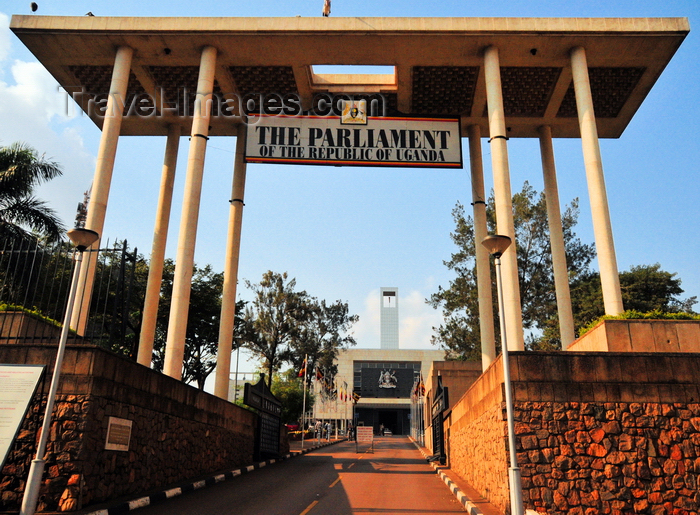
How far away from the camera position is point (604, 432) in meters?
9.01

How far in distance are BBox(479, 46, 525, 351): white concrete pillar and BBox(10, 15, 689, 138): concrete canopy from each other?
117cm

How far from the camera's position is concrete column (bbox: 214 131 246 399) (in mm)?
19616

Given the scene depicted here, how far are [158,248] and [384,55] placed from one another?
10.4 metres

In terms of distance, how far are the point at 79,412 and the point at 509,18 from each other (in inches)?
617

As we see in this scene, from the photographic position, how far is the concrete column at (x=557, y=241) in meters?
18.4

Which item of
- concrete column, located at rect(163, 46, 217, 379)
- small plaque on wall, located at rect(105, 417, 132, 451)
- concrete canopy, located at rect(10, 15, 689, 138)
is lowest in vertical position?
small plaque on wall, located at rect(105, 417, 132, 451)

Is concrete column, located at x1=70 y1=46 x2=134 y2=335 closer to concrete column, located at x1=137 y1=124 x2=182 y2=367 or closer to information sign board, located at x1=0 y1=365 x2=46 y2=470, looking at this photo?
concrete column, located at x1=137 y1=124 x2=182 y2=367

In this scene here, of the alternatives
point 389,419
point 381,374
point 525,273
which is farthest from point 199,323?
point 389,419

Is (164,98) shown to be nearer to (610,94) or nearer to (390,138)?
(390,138)

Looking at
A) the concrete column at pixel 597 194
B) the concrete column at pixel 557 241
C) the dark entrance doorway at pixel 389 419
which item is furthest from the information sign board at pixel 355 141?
the dark entrance doorway at pixel 389 419

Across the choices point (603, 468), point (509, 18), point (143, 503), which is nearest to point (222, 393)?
point (143, 503)

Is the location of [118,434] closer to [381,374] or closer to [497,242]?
[497,242]

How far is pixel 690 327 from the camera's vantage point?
10430 mm

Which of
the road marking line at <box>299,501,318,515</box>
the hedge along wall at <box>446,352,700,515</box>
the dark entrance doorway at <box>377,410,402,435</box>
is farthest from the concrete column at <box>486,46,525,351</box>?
the dark entrance doorway at <box>377,410,402,435</box>
